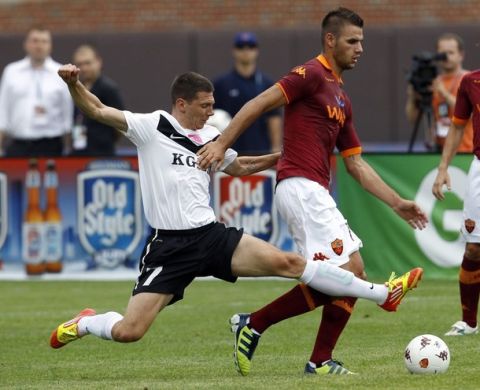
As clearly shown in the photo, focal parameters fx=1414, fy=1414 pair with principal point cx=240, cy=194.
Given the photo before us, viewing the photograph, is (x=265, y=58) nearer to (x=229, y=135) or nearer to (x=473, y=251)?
(x=473, y=251)

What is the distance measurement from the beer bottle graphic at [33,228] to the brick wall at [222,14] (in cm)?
1174

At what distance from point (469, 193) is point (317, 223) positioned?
2.24 m

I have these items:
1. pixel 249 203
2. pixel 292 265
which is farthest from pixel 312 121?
pixel 249 203

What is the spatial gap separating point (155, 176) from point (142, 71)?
17228 millimetres

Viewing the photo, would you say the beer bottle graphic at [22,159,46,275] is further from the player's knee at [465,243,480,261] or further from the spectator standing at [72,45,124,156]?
the player's knee at [465,243,480,261]

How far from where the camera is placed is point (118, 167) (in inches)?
631

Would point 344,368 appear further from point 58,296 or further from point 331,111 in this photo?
point 58,296

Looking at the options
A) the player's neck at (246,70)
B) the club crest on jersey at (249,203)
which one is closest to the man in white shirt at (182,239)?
the club crest on jersey at (249,203)

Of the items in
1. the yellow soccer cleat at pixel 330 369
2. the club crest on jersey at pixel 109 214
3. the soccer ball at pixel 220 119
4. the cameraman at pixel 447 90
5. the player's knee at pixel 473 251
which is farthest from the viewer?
the soccer ball at pixel 220 119

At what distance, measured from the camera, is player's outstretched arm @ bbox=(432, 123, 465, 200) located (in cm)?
1070

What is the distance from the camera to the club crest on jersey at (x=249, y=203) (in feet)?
51.4

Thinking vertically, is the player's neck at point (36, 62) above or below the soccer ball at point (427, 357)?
above

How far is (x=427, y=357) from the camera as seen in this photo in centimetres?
864

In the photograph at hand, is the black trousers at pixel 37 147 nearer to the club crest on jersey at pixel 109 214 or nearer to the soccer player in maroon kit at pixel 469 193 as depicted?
the club crest on jersey at pixel 109 214
